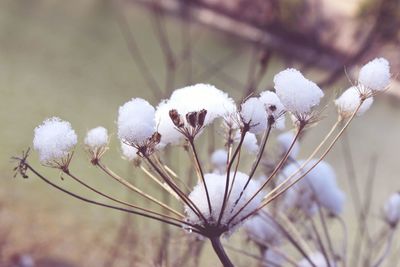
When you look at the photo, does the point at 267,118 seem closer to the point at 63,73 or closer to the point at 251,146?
the point at 251,146

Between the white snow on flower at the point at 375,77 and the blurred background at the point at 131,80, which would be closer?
the white snow on flower at the point at 375,77

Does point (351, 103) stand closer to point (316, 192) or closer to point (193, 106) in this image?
point (193, 106)

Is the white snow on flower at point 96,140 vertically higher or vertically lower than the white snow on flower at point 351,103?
lower

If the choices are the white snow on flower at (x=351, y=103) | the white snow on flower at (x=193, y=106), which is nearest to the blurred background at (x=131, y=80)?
the white snow on flower at (x=351, y=103)

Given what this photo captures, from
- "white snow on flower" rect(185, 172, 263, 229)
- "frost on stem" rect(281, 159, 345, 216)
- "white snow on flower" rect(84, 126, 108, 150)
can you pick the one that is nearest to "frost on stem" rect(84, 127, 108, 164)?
"white snow on flower" rect(84, 126, 108, 150)

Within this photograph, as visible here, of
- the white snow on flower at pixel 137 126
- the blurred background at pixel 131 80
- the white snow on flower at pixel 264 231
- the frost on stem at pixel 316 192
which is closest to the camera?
the white snow on flower at pixel 137 126

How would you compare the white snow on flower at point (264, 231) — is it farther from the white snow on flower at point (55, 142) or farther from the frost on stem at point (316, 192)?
the white snow on flower at point (55, 142)

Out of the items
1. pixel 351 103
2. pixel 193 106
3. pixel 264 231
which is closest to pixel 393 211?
pixel 264 231
